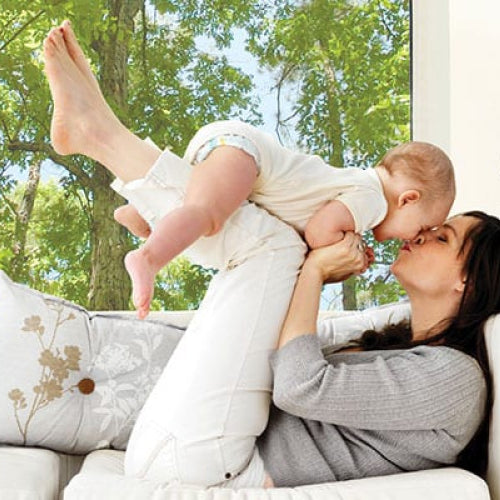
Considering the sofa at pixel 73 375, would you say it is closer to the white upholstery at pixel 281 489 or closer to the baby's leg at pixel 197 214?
the white upholstery at pixel 281 489

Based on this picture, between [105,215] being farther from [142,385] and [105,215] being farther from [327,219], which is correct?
[327,219]

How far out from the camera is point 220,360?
1799mm

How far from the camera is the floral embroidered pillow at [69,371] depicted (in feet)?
7.37

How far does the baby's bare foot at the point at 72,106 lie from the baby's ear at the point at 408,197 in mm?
585

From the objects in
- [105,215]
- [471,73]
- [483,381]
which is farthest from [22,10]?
[483,381]

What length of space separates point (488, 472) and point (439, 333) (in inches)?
11.5

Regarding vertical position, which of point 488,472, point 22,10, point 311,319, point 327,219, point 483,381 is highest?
point 22,10

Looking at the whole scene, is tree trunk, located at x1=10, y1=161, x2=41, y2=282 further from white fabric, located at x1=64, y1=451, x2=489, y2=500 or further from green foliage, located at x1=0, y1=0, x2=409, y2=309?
white fabric, located at x1=64, y1=451, x2=489, y2=500

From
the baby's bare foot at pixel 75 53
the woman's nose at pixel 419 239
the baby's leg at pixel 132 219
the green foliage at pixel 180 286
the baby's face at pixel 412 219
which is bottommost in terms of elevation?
the green foliage at pixel 180 286

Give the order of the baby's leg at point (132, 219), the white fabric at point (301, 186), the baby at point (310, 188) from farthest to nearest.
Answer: the baby's leg at point (132, 219), the white fabric at point (301, 186), the baby at point (310, 188)

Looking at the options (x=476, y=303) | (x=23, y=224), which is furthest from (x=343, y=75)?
(x=476, y=303)

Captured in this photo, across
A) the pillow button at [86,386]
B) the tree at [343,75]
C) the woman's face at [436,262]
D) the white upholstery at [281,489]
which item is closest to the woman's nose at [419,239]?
the woman's face at [436,262]

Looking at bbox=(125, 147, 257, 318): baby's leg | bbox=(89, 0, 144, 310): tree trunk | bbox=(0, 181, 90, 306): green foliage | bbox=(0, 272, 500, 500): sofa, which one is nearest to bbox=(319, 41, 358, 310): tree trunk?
bbox=(89, 0, 144, 310): tree trunk

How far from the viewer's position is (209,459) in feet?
5.84
